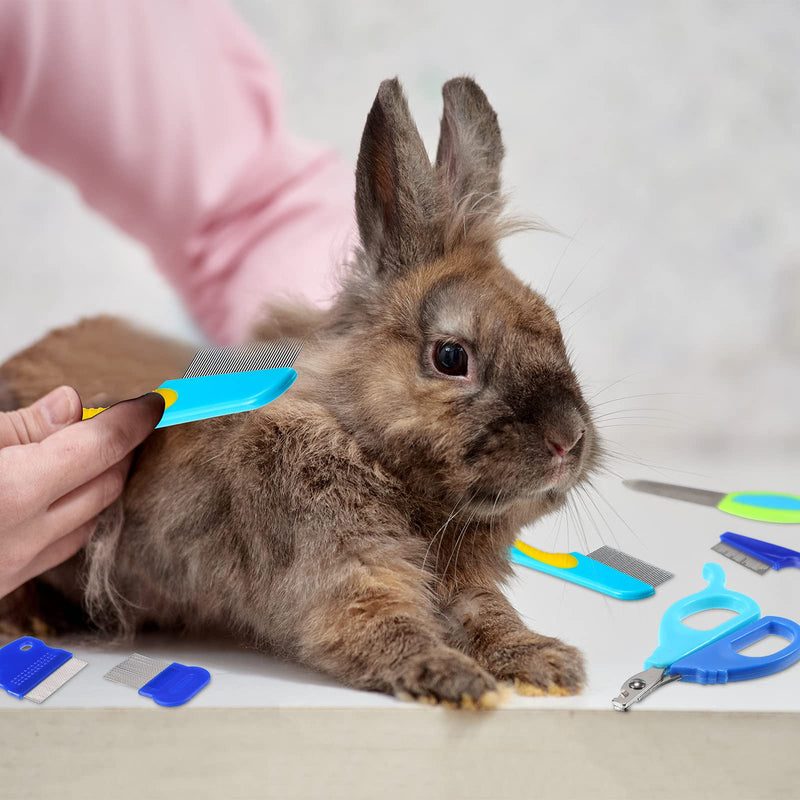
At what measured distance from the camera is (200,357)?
4.04 feet

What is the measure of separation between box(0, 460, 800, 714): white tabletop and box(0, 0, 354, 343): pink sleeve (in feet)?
2.48

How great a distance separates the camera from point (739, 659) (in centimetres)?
115

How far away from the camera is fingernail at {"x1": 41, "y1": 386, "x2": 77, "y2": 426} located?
1.27 m

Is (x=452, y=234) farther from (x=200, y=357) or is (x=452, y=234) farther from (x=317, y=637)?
(x=317, y=637)

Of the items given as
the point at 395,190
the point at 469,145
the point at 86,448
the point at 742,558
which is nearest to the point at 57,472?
the point at 86,448

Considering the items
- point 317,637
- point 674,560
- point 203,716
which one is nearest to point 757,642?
point 674,560

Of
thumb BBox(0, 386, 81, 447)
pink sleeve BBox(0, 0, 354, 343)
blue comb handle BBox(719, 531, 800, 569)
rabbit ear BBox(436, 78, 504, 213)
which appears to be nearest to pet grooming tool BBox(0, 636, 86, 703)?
thumb BBox(0, 386, 81, 447)

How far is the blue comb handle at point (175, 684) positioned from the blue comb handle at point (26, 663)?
0.43 ft

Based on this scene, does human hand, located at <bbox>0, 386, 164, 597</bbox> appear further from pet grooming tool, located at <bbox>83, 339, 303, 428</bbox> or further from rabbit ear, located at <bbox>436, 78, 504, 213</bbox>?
rabbit ear, located at <bbox>436, 78, 504, 213</bbox>

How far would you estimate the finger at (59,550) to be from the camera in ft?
4.18

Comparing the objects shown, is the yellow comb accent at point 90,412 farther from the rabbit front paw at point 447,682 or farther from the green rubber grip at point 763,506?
the green rubber grip at point 763,506

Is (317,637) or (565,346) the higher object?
(565,346)

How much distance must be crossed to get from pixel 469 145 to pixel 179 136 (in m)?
0.97

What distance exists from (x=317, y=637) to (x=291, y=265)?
40.0 inches
